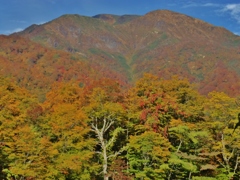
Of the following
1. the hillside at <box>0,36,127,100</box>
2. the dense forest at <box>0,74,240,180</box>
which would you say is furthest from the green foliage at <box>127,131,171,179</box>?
the hillside at <box>0,36,127,100</box>

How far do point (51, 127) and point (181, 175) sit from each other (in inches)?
483

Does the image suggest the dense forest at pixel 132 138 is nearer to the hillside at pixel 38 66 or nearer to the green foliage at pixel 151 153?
the green foliage at pixel 151 153

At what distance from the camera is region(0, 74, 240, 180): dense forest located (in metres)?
21.4

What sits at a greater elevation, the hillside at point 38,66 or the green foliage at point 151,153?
the hillside at point 38,66

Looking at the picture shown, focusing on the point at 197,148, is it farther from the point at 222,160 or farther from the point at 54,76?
the point at 54,76

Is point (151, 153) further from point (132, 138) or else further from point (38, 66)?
point (38, 66)

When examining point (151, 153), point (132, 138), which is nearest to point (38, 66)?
point (132, 138)

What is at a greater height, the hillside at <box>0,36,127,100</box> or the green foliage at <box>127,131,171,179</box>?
the hillside at <box>0,36,127,100</box>

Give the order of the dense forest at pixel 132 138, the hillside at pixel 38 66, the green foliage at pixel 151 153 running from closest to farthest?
the dense forest at pixel 132 138 → the green foliage at pixel 151 153 → the hillside at pixel 38 66

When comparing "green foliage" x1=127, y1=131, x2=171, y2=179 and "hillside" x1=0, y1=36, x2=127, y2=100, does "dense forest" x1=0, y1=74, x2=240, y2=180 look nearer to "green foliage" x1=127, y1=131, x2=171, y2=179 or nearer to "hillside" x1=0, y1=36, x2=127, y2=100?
"green foliage" x1=127, y1=131, x2=171, y2=179

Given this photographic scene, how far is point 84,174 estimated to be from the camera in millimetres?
24906

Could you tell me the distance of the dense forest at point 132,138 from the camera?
21.4 meters

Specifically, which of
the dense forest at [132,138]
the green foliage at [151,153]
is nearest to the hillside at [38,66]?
the dense forest at [132,138]

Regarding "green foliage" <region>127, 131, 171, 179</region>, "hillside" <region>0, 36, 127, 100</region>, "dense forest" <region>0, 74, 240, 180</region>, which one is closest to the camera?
"dense forest" <region>0, 74, 240, 180</region>
